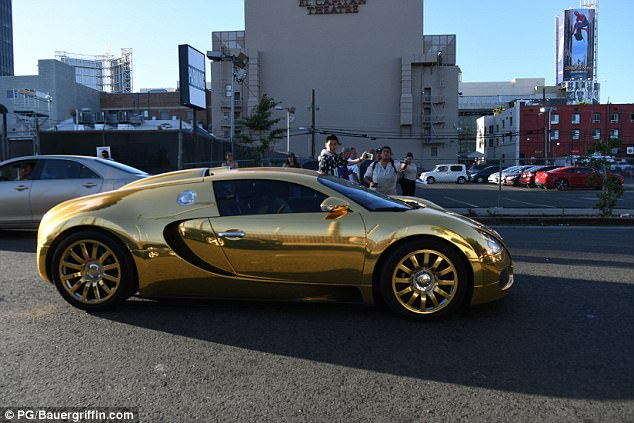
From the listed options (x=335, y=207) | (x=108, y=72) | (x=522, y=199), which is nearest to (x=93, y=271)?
(x=335, y=207)

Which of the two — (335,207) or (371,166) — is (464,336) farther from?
(371,166)

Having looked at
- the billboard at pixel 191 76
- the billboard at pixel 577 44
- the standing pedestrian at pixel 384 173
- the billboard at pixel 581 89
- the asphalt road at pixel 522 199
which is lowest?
the asphalt road at pixel 522 199

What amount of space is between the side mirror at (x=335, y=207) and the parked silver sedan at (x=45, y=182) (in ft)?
19.3

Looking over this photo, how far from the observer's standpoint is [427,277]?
438 cm

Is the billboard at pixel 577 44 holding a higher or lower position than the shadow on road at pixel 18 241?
higher

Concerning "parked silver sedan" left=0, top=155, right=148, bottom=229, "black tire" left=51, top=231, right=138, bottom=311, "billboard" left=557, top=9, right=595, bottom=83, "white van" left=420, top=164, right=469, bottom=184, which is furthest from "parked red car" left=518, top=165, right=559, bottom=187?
"billboard" left=557, top=9, right=595, bottom=83

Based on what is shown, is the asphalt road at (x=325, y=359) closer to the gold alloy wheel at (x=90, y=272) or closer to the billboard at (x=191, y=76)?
the gold alloy wheel at (x=90, y=272)

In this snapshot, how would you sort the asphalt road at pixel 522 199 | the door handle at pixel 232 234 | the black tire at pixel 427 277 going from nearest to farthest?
the black tire at pixel 427 277 → the door handle at pixel 232 234 → the asphalt road at pixel 522 199

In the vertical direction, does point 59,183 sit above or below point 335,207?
above

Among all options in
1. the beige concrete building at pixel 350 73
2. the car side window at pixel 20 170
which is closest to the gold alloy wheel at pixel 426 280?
the car side window at pixel 20 170

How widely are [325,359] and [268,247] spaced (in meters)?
1.17

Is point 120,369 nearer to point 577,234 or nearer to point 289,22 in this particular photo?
point 577,234

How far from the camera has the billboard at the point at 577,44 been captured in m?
115

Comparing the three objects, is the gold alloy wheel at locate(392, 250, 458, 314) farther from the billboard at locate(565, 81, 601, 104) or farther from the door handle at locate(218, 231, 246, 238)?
the billboard at locate(565, 81, 601, 104)
